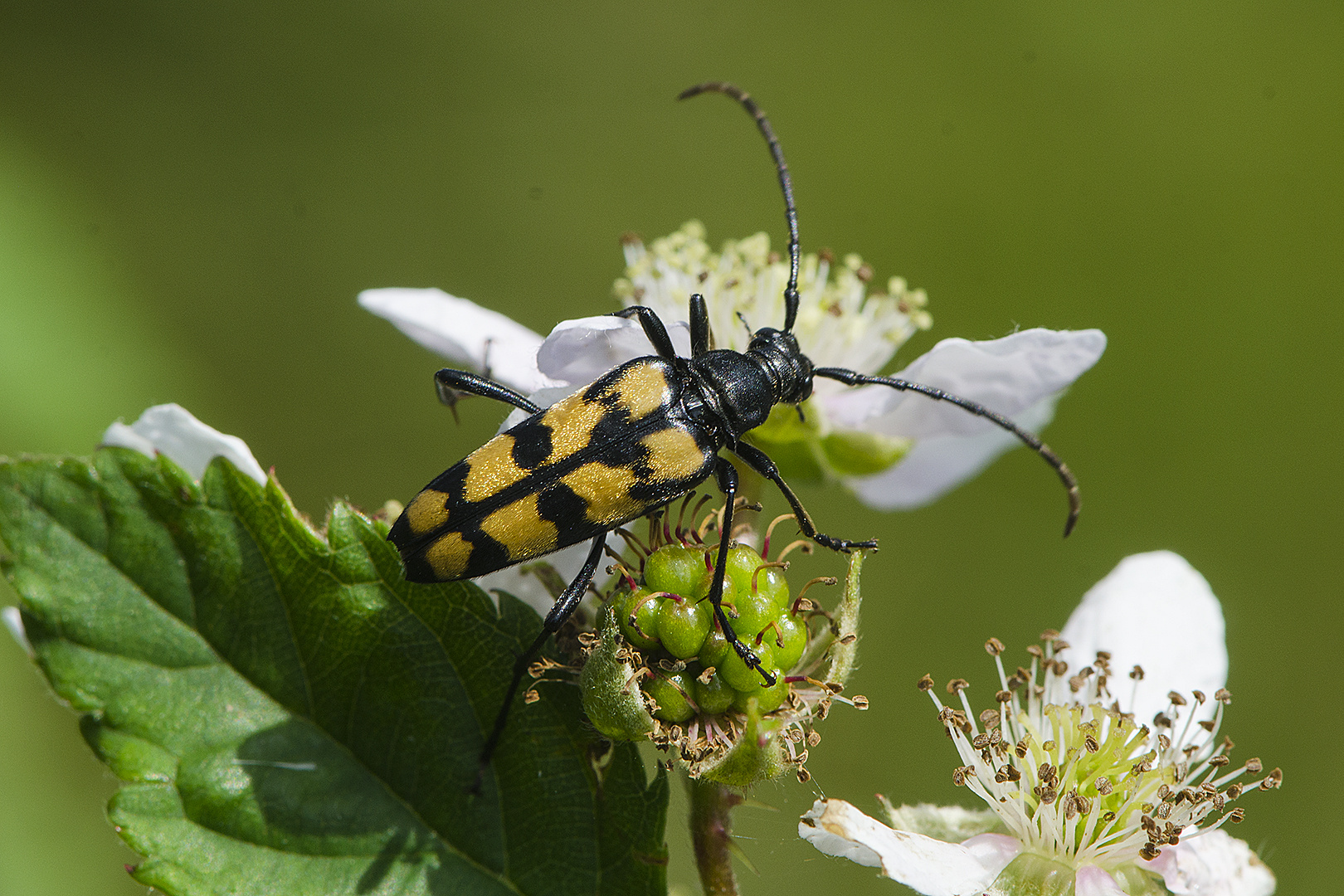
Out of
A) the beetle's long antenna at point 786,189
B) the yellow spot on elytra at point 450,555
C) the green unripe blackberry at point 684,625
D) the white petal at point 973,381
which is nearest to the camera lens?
the green unripe blackberry at point 684,625

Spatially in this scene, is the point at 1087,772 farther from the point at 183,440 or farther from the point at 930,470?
the point at 183,440

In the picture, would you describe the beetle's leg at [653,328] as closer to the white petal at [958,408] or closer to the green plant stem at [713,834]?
the white petal at [958,408]

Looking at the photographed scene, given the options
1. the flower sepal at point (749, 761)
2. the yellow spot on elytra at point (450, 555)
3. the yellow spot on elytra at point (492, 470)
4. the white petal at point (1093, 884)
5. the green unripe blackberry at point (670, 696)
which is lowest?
the white petal at point (1093, 884)

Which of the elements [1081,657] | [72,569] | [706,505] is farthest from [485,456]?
[1081,657]

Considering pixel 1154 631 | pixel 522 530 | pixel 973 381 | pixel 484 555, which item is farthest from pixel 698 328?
pixel 1154 631

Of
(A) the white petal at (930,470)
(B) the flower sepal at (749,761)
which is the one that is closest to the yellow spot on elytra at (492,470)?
(B) the flower sepal at (749,761)

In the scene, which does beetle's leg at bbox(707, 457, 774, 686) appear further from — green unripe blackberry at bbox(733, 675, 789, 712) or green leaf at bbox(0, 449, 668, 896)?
green leaf at bbox(0, 449, 668, 896)

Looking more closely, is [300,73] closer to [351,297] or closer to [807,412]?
[351,297]
